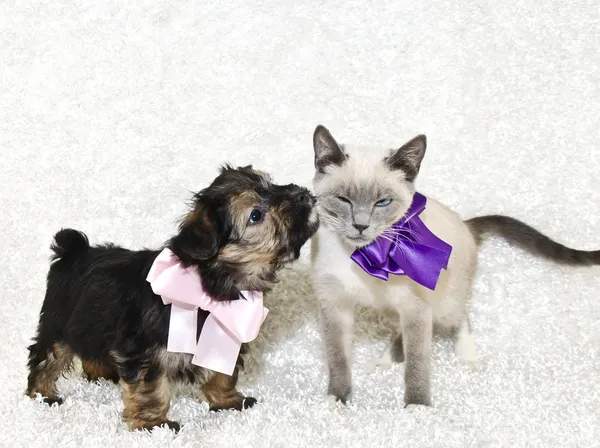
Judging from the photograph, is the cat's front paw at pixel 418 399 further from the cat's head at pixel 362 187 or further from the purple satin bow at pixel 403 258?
the cat's head at pixel 362 187

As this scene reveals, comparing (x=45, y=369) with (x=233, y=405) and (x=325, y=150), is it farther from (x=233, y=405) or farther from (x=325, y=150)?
(x=325, y=150)

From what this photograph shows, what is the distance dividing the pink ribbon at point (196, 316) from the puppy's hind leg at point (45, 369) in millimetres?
493

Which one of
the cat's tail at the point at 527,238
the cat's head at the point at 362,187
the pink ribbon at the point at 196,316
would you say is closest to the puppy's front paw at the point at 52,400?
the pink ribbon at the point at 196,316

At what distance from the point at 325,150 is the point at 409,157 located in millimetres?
252

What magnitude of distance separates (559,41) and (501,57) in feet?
0.79

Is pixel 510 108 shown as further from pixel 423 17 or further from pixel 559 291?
pixel 559 291

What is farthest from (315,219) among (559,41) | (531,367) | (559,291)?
(559,41)

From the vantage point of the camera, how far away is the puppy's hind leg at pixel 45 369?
2.50m

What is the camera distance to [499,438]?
91.3 inches

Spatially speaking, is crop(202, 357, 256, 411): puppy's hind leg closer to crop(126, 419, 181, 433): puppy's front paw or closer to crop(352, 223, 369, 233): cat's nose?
crop(126, 419, 181, 433): puppy's front paw

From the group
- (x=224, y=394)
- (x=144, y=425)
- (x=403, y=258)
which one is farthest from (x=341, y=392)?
(x=144, y=425)

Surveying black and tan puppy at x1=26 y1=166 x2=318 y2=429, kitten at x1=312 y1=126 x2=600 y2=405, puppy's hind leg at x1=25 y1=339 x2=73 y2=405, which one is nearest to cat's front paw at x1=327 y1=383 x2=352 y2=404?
kitten at x1=312 y1=126 x2=600 y2=405

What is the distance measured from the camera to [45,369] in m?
2.52

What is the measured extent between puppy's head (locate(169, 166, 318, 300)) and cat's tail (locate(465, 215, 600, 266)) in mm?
977
